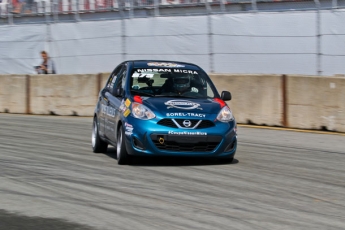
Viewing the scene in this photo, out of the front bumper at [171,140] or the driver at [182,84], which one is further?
the driver at [182,84]

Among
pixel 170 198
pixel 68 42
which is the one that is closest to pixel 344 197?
pixel 170 198

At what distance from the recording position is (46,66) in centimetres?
2494

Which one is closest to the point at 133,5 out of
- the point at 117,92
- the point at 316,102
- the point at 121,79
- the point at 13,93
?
the point at 13,93

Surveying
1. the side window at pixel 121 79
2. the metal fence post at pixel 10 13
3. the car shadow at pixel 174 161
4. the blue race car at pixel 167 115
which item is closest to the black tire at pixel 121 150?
the blue race car at pixel 167 115

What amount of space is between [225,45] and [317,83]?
198 inches

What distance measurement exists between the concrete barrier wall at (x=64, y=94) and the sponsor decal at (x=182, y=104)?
9861mm

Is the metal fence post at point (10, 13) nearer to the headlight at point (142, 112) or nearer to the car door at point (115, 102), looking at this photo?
the car door at point (115, 102)

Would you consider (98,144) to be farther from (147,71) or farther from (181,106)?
(181,106)

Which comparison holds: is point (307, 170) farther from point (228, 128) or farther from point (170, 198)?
point (170, 198)

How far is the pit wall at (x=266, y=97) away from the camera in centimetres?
1509

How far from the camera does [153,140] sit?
32.6 feet

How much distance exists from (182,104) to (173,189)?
214 centimetres

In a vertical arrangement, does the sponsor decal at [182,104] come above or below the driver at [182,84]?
below

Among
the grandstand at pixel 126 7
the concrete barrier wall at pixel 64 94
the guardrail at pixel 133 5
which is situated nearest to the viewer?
the guardrail at pixel 133 5
